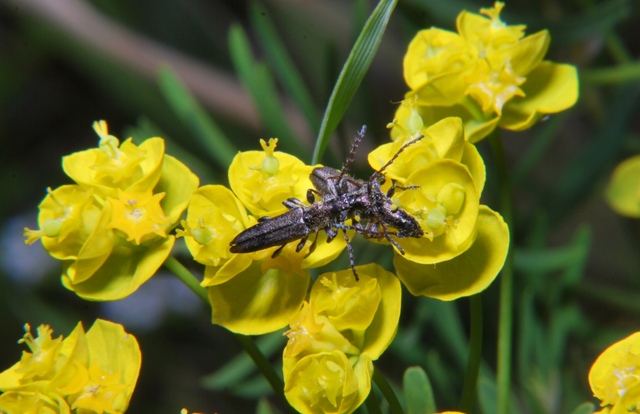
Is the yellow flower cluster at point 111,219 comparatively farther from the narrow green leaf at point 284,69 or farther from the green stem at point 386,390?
the narrow green leaf at point 284,69

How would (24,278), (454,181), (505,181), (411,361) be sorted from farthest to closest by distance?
(24,278) < (411,361) < (505,181) < (454,181)

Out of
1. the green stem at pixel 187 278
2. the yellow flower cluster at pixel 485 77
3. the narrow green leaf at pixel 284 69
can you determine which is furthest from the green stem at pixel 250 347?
the narrow green leaf at pixel 284 69

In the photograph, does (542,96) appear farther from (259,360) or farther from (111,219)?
(111,219)

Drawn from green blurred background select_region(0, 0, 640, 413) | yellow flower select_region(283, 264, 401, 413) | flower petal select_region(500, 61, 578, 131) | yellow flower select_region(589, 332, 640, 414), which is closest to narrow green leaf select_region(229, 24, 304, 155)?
green blurred background select_region(0, 0, 640, 413)

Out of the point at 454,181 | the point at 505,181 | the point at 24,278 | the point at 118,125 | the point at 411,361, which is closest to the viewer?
the point at 454,181

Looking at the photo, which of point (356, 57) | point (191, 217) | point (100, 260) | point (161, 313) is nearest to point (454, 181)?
point (356, 57)

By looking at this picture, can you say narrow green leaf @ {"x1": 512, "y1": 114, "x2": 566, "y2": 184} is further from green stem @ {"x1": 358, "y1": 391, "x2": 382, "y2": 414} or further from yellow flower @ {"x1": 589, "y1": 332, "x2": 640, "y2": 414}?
green stem @ {"x1": 358, "y1": 391, "x2": 382, "y2": 414}

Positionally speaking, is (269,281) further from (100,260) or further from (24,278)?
(24,278)
